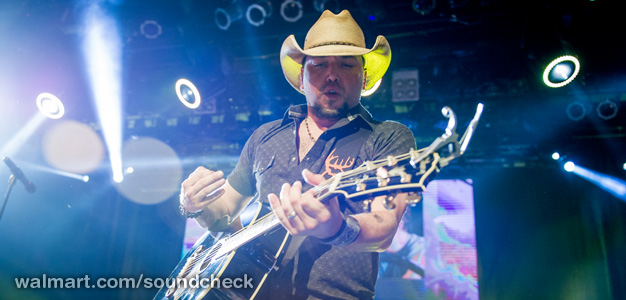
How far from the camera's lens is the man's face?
258 cm

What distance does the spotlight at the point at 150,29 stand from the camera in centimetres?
721

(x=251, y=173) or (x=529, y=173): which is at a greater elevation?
(x=529, y=173)

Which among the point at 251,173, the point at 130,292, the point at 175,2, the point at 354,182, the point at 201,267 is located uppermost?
the point at 175,2

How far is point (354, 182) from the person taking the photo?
1700 mm

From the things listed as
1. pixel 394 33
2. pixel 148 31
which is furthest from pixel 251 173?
pixel 148 31

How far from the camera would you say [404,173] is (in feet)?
5.20

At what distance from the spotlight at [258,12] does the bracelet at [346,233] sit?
18.8 ft


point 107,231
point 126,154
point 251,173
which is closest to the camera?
point 251,173

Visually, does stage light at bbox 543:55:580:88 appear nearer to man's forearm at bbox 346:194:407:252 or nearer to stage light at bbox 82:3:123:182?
man's forearm at bbox 346:194:407:252

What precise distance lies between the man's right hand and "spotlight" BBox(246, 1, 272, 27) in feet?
16.7

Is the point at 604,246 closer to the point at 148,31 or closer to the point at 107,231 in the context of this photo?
the point at 148,31

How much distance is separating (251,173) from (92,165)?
8982mm

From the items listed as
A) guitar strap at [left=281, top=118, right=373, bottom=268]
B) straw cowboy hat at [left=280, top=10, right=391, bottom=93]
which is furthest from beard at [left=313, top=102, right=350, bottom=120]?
straw cowboy hat at [left=280, top=10, right=391, bottom=93]

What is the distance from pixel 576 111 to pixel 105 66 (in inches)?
385
